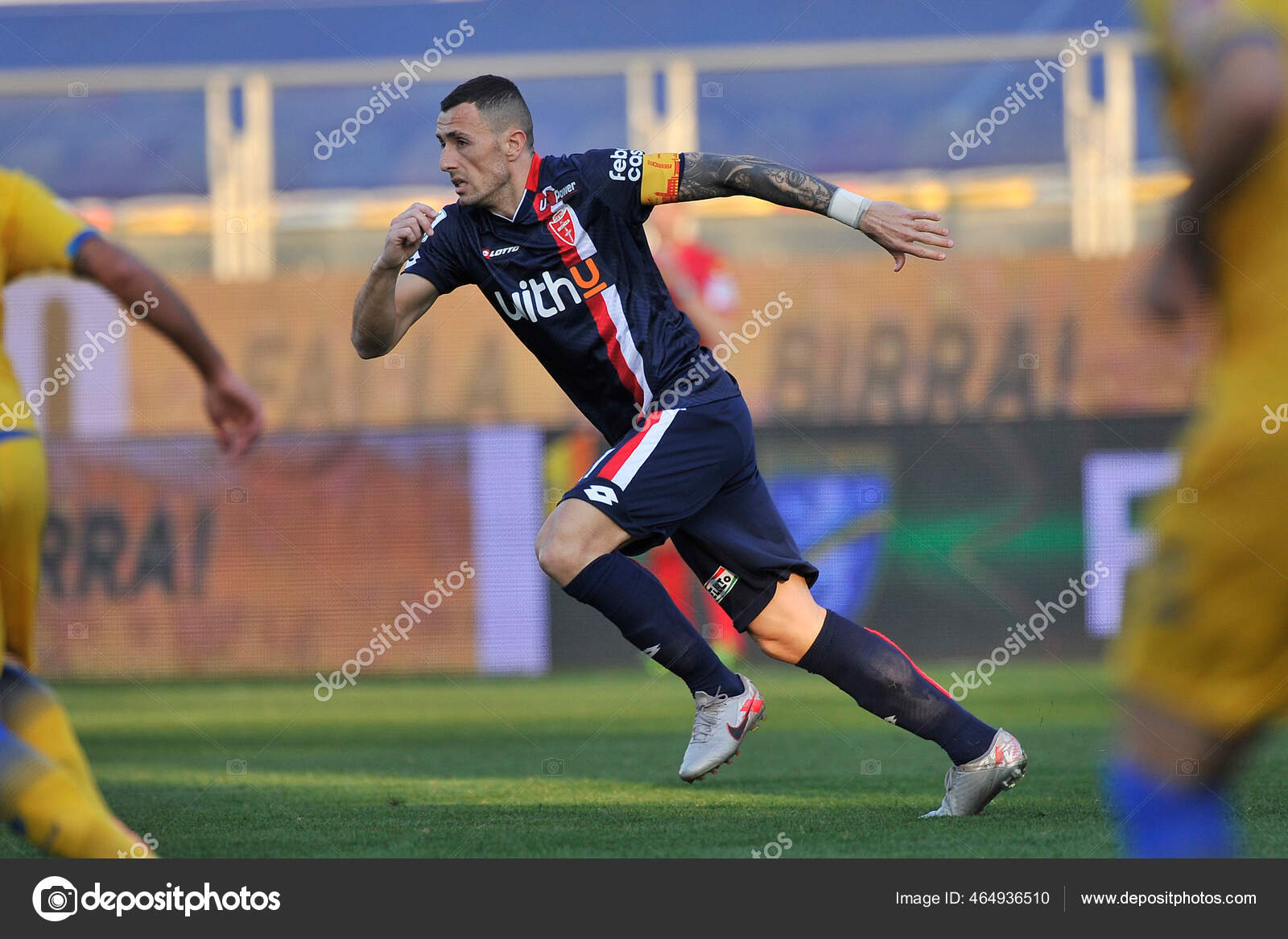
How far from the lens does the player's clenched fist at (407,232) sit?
385 cm

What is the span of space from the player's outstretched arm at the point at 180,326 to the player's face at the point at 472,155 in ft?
3.15

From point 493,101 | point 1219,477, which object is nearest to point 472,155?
point 493,101

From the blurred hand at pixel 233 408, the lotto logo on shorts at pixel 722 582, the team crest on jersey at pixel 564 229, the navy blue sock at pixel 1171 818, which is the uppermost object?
the team crest on jersey at pixel 564 229

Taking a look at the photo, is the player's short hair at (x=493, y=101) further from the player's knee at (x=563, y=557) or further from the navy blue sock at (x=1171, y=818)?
the navy blue sock at (x=1171, y=818)

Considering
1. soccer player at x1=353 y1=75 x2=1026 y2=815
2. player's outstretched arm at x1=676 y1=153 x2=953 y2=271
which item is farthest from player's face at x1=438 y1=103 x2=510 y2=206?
player's outstretched arm at x1=676 y1=153 x2=953 y2=271

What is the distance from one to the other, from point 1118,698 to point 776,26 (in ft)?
38.5

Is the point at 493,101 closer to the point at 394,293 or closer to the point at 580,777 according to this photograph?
the point at 394,293

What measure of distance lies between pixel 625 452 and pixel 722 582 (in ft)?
→ 1.64

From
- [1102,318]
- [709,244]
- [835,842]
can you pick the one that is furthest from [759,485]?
[709,244]

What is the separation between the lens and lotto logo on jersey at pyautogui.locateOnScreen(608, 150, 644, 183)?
4.26 metres

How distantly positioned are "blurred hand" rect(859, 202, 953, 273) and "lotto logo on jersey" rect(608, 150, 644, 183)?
29.5 inches

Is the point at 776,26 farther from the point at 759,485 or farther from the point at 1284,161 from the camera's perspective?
the point at 1284,161

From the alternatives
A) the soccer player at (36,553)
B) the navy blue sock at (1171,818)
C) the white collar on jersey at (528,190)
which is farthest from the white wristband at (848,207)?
the navy blue sock at (1171,818)

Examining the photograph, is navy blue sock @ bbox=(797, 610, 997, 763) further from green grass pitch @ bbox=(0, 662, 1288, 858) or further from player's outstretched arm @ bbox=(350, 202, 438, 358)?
player's outstretched arm @ bbox=(350, 202, 438, 358)
